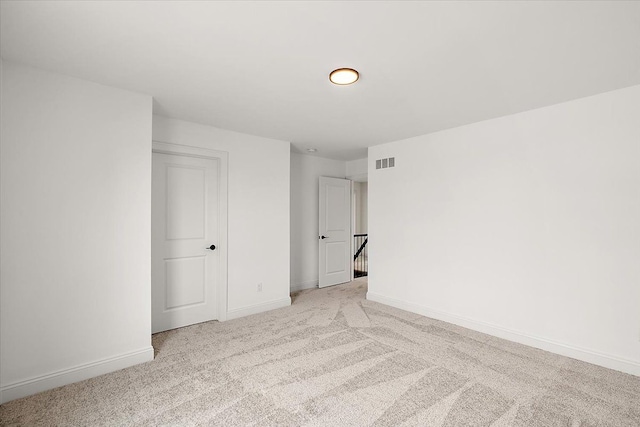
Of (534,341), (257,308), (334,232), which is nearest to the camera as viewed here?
(534,341)

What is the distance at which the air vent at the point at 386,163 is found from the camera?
4.41 metres

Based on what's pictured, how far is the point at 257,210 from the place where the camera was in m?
4.11

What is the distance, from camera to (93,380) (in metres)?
2.42

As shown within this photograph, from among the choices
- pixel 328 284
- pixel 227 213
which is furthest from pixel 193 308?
pixel 328 284

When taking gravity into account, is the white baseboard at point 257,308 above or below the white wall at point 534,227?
below

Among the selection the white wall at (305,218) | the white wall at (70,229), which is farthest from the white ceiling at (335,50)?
the white wall at (305,218)

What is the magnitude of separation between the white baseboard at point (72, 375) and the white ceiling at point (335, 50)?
2.39 metres

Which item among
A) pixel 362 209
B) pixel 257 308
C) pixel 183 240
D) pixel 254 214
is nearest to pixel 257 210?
pixel 254 214

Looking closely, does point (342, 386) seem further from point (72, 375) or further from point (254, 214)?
point (254, 214)

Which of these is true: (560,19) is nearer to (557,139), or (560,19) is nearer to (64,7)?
(557,139)

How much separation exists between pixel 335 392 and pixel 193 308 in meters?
2.22

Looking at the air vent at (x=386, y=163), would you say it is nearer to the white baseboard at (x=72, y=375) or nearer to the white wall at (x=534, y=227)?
the white wall at (x=534, y=227)

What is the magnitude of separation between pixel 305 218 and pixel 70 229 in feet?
11.4

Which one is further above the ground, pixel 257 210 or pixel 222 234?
pixel 257 210
